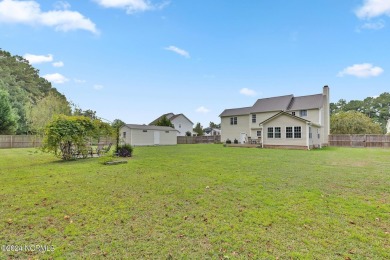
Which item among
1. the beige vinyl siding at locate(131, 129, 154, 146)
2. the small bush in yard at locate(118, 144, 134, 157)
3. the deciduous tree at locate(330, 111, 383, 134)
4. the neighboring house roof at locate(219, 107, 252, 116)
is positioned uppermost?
the neighboring house roof at locate(219, 107, 252, 116)

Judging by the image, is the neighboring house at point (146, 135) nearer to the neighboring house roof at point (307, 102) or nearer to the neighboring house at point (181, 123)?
the neighboring house at point (181, 123)

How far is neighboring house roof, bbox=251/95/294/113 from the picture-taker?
82.0 feet

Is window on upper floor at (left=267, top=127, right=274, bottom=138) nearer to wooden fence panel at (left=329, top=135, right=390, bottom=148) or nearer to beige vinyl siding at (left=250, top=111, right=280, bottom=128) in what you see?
beige vinyl siding at (left=250, top=111, right=280, bottom=128)

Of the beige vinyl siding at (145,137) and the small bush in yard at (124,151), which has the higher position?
the beige vinyl siding at (145,137)

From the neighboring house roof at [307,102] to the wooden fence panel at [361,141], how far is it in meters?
4.41

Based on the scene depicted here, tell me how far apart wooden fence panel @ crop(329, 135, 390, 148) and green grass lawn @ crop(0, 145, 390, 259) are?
19220 mm

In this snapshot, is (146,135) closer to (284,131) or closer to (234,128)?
(234,128)

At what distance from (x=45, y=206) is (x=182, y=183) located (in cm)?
316

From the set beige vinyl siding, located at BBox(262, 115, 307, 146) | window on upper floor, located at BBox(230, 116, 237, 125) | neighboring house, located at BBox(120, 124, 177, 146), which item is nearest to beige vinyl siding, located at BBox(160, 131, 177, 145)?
neighboring house, located at BBox(120, 124, 177, 146)

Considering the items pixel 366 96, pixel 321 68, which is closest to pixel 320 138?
pixel 321 68

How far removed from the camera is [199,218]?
355 centimetres

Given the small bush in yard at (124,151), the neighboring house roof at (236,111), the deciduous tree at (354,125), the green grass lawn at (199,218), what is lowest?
the green grass lawn at (199,218)

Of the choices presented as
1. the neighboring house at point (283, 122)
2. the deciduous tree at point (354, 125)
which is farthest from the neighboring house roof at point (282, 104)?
the deciduous tree at point (354, 125)

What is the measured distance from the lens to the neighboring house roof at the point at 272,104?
25.0 meters
